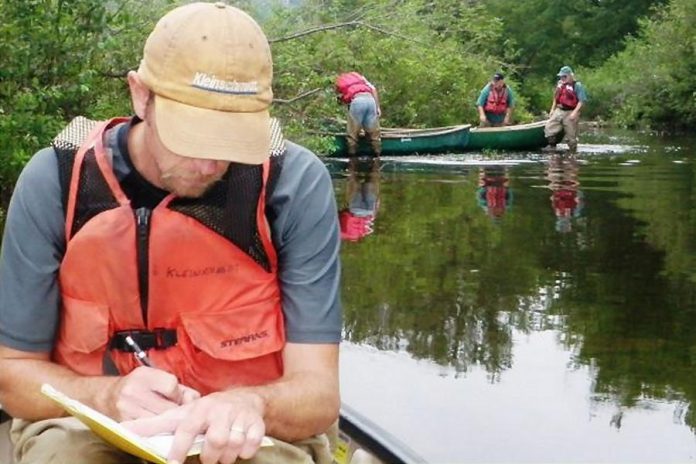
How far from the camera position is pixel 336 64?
677 inches

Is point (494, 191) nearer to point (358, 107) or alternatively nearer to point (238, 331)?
point (358, 107)

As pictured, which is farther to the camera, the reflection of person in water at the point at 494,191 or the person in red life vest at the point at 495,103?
the person in red life vest at the point at 495,103

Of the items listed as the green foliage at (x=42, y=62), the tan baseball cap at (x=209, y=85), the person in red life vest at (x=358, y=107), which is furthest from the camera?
the person in red life vest at (x=358, y=107)

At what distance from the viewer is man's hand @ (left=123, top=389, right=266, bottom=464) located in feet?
7.42

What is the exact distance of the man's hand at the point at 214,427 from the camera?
2262 mm

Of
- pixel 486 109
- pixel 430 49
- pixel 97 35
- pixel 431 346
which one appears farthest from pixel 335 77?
pixel 431 346

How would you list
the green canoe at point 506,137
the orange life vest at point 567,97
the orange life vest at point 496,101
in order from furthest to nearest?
the orange life vest at point 496,101
the orange life vest at point 567,97
the green canoe at point 506,137

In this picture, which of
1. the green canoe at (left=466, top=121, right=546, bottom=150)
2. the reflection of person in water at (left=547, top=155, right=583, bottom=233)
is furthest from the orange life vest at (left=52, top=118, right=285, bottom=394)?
the green canoe at (left=466, top=121, right=546, bottom=150)

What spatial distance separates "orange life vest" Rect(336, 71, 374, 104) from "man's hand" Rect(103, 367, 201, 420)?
15.1m

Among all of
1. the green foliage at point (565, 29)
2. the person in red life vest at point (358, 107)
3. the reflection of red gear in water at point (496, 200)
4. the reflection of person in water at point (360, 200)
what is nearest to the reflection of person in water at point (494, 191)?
the reflection of red gear in water at point (496, 200)

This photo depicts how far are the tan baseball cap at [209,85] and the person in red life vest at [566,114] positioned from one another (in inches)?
777

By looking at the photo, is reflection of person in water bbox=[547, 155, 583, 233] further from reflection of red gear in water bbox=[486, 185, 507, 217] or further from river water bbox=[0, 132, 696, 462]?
reflection of red gear in water bbox=[486, 185, 507, 217]

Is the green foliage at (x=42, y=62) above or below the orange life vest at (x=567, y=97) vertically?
above

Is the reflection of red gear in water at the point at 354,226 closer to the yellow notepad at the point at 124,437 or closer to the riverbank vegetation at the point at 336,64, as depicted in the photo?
the riverbank vegetation at the point at 336,64
